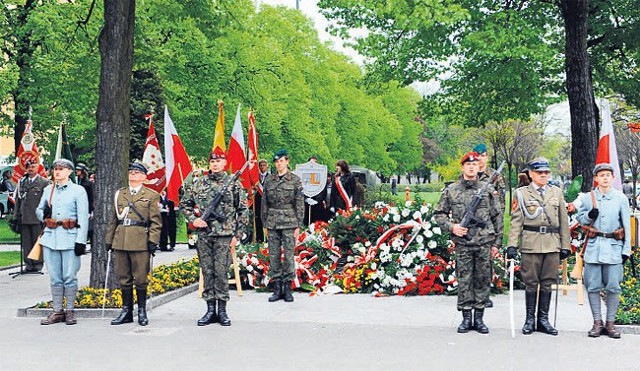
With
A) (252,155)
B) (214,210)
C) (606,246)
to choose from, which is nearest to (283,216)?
(214,210)

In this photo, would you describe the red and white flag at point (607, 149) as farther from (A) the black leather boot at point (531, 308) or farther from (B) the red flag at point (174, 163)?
(B) the red flag at point (174, 163)

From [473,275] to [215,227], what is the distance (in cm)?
315

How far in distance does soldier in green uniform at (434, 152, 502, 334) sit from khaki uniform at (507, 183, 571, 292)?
1.02 ft

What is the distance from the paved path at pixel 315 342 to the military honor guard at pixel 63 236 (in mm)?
360

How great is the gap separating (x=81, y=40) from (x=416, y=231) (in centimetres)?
1390

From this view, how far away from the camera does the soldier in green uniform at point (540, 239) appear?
Answer: 945 cm

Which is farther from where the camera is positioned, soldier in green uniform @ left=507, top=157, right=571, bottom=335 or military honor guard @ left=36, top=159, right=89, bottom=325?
military honor guard @ left=36, top=159, right=89, bottom=325

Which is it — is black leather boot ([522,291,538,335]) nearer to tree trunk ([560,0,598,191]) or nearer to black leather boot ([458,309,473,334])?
black leather boot ([458,309,473,334])

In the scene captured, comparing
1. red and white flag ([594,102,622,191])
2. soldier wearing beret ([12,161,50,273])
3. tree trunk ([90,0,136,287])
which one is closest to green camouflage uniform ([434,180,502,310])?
red and white flag ([594,102,622,191])

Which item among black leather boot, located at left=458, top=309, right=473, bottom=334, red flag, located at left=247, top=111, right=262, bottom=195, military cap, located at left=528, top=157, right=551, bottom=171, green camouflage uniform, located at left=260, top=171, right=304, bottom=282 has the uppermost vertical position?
red flag, located at left=247, top=111, right=262, bottom=195

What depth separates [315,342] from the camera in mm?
9094

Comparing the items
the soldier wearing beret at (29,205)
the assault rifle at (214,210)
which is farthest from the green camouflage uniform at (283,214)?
the soldier wearing beret at (29,205)

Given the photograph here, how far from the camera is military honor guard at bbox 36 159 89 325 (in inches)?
409

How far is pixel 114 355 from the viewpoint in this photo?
8453 millimetres
